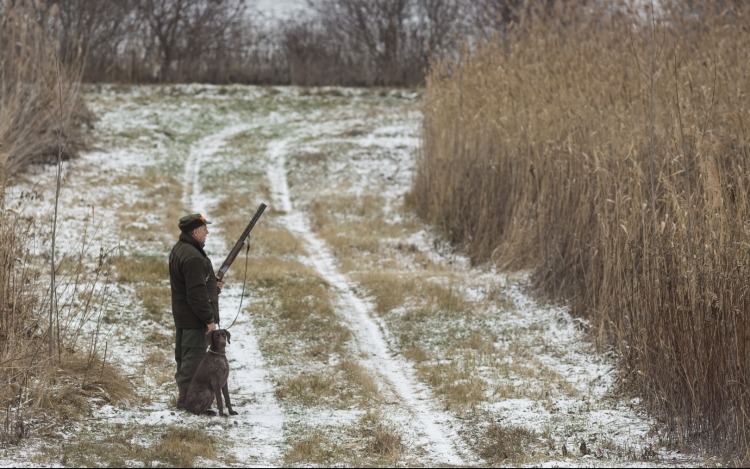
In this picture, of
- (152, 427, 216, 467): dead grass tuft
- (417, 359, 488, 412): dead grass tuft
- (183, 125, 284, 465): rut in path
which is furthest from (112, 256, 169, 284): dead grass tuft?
(152, 427, 216, 467): dead grass tuft

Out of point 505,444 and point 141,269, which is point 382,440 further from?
point 141,269

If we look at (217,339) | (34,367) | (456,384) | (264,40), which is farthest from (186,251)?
(264,40)

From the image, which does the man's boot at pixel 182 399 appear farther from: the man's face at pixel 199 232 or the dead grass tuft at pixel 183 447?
the man's face at pixel 199 232

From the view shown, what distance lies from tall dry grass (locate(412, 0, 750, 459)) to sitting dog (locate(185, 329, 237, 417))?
312 cm

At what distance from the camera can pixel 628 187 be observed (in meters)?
7.73

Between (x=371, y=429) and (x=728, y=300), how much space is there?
2633mm

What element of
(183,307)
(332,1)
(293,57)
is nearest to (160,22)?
(293,57)

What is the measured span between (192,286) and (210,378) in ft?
2.29

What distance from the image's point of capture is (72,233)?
11.4 metres

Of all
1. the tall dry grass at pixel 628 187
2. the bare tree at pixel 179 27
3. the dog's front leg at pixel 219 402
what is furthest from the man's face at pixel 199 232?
the bare tree at pixel 179 27

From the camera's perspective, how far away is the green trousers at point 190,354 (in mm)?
6418

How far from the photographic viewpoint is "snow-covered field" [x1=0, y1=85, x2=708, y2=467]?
578 cm

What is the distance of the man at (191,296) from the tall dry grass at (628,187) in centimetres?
328

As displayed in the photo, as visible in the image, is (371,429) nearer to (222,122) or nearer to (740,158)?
(740,158)
